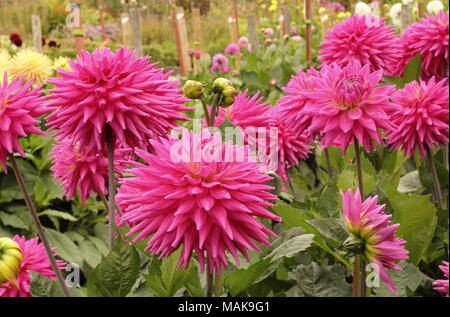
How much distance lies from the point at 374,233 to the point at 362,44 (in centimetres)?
53

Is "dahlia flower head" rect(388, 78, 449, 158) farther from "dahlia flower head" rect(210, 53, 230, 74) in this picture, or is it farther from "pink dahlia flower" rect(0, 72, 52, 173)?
"dahlia flower head" rect(210, 53, 230, 74)

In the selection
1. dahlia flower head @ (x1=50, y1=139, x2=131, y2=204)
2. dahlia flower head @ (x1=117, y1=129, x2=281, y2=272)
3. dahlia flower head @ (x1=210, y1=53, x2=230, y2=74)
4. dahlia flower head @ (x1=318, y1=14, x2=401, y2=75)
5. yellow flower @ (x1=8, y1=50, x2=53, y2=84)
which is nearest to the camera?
dahlia flower head @ (x1=117, y1=129, x2=281, y2=272)

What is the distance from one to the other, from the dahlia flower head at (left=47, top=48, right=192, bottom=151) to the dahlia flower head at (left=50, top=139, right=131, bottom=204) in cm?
8

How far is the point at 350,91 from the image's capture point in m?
0.65

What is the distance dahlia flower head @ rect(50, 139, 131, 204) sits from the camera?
691 mm

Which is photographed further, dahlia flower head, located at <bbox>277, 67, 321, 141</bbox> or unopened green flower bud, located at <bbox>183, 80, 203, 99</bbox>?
dahlia flower head, located at <bbox>277, 67, 321, 141</bbox>

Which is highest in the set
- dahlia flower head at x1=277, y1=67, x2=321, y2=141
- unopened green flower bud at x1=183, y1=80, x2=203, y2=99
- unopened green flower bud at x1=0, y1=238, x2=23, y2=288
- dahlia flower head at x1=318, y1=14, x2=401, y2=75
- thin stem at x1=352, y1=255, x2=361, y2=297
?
dahlia flower head at x1=318, y1=14, x2=401, y2=75

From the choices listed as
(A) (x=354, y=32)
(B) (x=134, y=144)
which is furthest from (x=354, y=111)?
(A) (x=354, y=32)

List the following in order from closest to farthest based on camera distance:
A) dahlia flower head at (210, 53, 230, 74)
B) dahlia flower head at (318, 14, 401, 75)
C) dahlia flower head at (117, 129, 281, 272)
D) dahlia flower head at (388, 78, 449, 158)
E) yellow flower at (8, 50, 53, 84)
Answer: dahlia flower head at (117, 129, 281, 272) → dahlia flower head at (388, 78, 449, 158) → dahlia flower head at (318, 14, 401, 75) → yellow flower at (8, 50, 53, 84) → dahlia flower head at (210, 53, 230, 74)

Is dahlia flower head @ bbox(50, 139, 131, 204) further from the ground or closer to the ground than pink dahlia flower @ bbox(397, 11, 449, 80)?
closer to the ground

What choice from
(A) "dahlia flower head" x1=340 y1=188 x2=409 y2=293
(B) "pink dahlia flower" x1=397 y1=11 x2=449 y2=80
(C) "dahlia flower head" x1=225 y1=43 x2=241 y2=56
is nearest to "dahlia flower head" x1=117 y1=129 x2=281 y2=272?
(A) "dahlia flower head" x1=340 y1=188 x2=409 y2=293

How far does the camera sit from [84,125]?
23.2 inches
